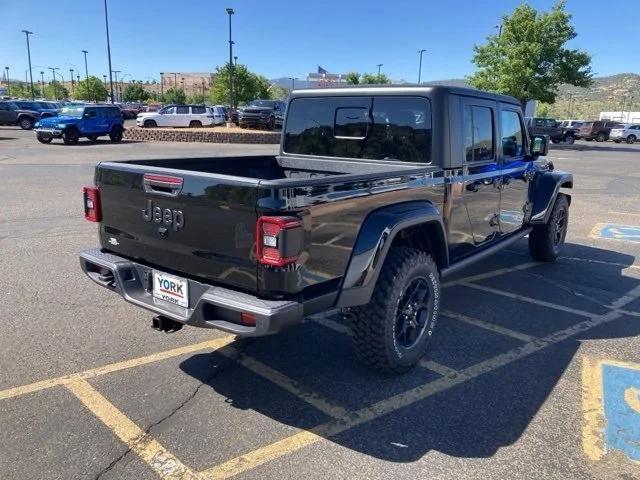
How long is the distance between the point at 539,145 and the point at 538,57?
28.9m

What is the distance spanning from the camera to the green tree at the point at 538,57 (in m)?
30.8

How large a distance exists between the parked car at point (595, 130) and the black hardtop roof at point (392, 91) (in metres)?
46.2

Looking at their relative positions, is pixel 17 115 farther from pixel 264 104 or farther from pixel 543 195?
pixel 543 195

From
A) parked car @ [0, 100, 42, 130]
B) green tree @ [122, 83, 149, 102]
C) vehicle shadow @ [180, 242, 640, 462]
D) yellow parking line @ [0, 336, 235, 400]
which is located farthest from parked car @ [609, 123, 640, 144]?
green tree @ [122, 83, 149, 102]

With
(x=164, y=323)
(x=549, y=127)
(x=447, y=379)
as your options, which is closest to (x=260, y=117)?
(x=549, y=127)

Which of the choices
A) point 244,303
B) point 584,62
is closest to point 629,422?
point 244,303

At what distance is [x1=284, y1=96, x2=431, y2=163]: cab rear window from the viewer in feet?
13.0

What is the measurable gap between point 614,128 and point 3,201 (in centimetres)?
4852

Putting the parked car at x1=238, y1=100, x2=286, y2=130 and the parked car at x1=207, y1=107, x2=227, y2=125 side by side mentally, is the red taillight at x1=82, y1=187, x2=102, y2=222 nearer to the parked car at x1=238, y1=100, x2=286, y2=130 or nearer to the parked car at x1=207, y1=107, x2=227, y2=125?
the parked car at x1=238, y1=100, x2=286, y2=130

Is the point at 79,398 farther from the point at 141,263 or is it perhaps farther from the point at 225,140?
the point at 225,140

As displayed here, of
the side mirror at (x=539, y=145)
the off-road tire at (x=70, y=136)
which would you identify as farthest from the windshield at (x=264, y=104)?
the side mirror at (x=539, y=145)

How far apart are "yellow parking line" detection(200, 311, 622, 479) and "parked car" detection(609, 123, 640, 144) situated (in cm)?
4820

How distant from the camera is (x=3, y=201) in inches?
376

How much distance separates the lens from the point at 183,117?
31047 mm
